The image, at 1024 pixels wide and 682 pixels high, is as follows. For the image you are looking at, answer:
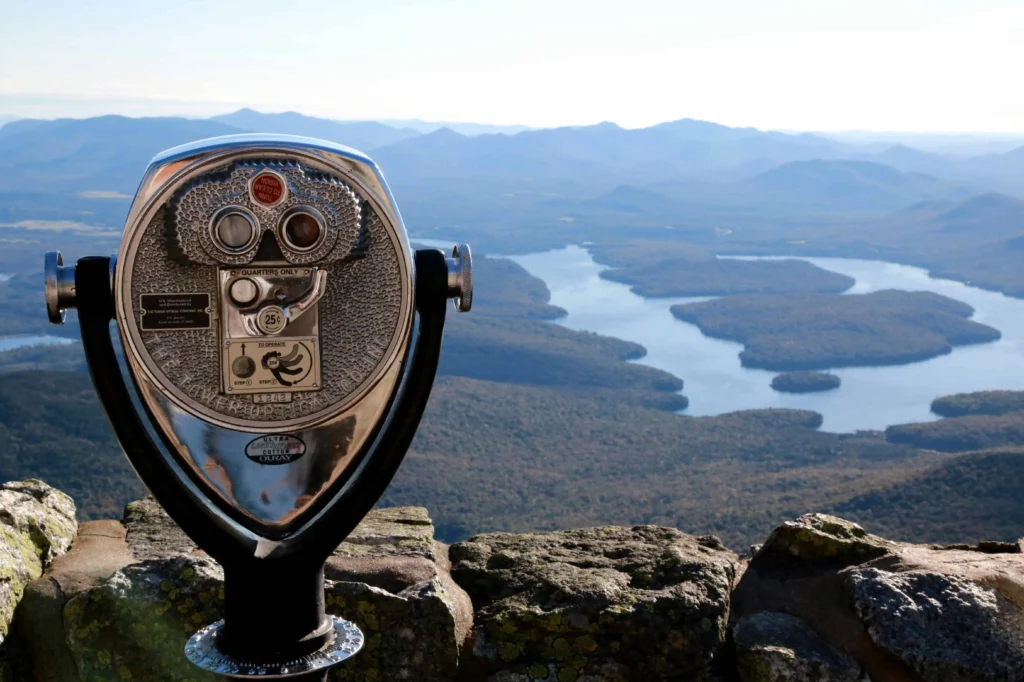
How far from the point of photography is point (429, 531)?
293 cm

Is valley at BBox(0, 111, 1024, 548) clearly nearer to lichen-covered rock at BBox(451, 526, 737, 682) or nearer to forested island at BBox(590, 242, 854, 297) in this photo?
forested island at BBox(590, 242, 854, 297)

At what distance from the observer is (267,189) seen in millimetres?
1899

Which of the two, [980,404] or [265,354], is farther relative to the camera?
[980,404]

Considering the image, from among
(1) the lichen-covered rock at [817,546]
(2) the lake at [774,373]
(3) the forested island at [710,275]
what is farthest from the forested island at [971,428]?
(1) the lichen-covered rock at [817,546]

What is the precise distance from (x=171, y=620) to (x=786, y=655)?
137 centimetres

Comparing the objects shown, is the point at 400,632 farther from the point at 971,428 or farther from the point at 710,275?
the point at 710,275

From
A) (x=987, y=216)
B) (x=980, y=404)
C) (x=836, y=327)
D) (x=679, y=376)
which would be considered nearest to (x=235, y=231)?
(x=980, y=404)

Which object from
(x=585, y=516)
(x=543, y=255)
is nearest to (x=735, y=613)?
(x=585, y=516)

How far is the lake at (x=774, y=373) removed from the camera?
252 ft

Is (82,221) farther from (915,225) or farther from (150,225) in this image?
(150,225)

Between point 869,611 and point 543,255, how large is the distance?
5613 inches

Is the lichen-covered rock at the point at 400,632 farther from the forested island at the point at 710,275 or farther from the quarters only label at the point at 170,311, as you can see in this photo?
the forested island at the point at 710,275

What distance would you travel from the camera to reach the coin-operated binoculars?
1.90 m

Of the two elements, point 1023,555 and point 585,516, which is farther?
point 585,516
